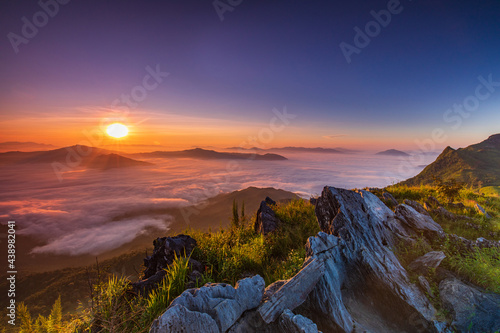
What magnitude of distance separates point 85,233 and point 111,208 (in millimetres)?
31071

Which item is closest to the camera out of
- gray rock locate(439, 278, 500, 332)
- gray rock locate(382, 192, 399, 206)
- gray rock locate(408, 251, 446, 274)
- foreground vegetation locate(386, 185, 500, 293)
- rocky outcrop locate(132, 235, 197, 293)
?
gray rock locate(439, 278, 500, 332)

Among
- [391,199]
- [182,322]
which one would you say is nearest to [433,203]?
[391,199]

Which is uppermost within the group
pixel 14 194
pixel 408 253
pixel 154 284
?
pixel 408 253

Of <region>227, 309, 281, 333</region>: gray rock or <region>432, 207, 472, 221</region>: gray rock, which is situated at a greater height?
<region>432, 207, 472, 221</region>: gray rock

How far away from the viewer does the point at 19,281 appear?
68312 millimetres

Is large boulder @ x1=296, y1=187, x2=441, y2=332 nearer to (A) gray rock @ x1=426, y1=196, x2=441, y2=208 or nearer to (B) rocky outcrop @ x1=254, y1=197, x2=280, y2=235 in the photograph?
(B) rocky outcrop @ x1=254, y1=197, x2=280, y2=235

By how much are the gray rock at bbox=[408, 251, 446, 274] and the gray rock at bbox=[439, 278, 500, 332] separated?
18.8 inches

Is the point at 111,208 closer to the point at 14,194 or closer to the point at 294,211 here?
the point at 14,194

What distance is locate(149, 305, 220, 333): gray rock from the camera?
2.99 meters

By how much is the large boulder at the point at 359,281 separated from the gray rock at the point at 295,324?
956mm

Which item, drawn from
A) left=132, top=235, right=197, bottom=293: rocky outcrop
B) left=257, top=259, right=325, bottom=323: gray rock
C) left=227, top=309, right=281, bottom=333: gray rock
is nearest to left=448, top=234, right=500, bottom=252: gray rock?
left=257, top=259, right=325, bottom=323: gray rock

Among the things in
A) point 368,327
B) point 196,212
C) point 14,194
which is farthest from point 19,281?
point 368,327

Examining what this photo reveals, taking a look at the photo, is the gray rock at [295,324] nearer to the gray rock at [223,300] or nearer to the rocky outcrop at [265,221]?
the gray rock at [223,300]

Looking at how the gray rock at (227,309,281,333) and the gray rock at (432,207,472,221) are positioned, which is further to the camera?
the gray rock at (432,207,472,221)
